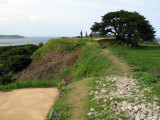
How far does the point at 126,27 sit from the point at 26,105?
21031mm

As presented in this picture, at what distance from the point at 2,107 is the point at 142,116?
6.44m

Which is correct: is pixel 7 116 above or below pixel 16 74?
above

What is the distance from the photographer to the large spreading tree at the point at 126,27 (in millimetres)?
23812

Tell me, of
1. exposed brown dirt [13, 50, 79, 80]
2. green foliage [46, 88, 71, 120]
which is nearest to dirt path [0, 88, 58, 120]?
green foliage [46, 88, 71, 120]

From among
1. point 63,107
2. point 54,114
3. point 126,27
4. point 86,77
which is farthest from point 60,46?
point 54,114

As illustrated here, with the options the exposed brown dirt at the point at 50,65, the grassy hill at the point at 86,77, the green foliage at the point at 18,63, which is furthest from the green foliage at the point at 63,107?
the green foliage at the point at 18,63

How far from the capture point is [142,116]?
4684 mm

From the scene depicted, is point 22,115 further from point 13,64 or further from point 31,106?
point 13,64

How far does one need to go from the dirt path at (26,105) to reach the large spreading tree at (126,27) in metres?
18.3

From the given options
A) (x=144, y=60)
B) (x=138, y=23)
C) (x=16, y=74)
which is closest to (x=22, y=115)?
(x=144, y=60)

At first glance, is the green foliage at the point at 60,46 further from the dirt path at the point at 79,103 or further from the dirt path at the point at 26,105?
the dirt path at the point at 79,103

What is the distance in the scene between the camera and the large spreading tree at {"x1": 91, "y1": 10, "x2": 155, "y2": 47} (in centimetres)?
2381

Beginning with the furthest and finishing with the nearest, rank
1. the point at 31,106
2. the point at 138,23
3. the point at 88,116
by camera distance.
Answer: the point at 138,23 → the point at 31,106 → the point at 88,116

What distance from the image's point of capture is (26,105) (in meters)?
7.38
